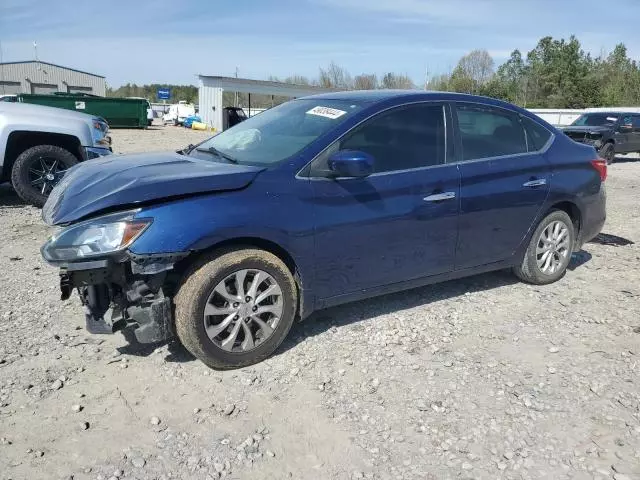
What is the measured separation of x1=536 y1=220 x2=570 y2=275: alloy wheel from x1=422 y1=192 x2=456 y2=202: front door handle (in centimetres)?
130

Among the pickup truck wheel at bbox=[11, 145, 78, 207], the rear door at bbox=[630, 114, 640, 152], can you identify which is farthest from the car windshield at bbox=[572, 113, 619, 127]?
the pickup truck wheel at bbox=[11, 145, 78, 207]

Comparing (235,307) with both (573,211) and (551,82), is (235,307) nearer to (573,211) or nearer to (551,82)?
(573,211)

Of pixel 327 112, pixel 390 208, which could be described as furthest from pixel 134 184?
pixel 390 208

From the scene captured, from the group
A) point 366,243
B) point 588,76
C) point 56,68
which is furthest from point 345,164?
point 56,68

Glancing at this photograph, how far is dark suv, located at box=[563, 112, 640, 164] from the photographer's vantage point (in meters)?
18.4

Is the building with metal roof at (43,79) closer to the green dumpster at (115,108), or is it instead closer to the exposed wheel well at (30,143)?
the green dumpster at (115,108)

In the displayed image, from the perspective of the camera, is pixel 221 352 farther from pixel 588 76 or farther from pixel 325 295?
pixel 588 76

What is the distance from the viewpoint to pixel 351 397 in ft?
11.0

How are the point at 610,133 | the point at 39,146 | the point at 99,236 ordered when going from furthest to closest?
1. the point at 610,133
2. the point at 39,146
3. the point at 99,236

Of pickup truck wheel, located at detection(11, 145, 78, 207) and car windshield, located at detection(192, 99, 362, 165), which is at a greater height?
car windshield, located at detection(192, 99, 362, 165)

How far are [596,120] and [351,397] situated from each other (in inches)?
767

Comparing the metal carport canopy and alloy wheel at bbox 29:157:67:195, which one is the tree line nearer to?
the metal carport canopy

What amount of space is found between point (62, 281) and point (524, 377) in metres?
3.00

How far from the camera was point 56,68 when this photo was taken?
57.8 meters
